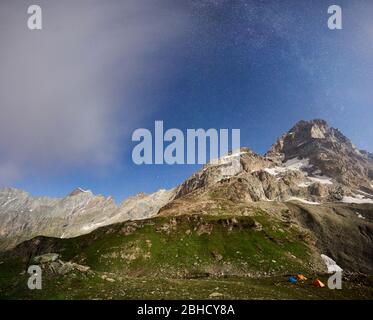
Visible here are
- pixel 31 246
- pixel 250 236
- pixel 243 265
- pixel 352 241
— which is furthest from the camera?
pixel 352 241

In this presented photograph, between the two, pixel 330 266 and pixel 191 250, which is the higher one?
pixel 191 250

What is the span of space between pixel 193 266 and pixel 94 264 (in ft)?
113

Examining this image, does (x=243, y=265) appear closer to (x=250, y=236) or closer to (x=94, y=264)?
(x=250, y=236)

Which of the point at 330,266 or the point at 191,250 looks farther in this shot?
the point at 330,266

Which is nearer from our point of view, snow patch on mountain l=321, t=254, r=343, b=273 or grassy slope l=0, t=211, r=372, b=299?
grassy slope l=0, t=211, r=372, b=299

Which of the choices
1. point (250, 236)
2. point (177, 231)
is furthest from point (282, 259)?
point (177, 231)

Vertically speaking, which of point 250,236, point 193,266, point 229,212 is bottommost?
point 193,266

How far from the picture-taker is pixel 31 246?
14950cm

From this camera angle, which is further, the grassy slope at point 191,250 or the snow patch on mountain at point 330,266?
the snow patch on mountain at point 330,266

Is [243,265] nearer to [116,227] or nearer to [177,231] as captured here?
[177,231]
